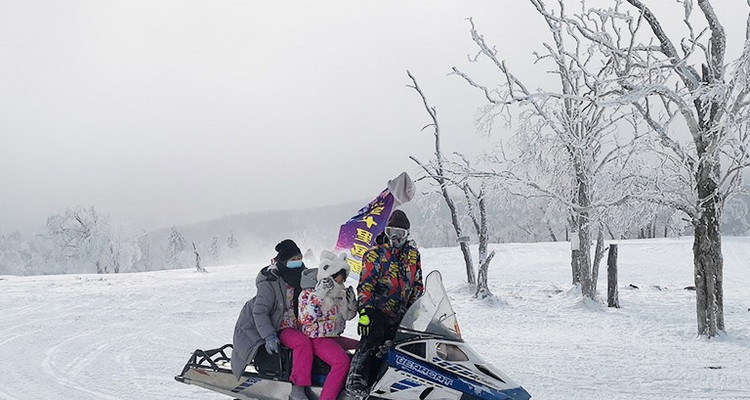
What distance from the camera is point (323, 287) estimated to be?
556cm

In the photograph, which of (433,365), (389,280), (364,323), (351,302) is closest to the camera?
(433,365)

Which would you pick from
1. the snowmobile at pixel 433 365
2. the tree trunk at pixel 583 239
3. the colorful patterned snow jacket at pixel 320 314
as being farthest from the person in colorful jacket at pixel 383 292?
the tree trunk at pixel 583 239

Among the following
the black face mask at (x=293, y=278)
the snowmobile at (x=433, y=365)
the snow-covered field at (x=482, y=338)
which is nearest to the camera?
the snowmobile at (x=433, y=365)

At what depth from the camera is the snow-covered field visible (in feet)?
28.3

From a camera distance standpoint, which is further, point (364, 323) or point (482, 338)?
point (482, 338)

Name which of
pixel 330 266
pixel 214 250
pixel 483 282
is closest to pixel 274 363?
pixel 330 266

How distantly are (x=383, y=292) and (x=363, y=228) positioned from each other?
992cm

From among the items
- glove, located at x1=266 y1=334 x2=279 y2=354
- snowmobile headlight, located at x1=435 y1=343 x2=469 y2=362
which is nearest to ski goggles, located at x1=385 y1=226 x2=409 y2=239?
snowmobile headlight, located at x1=435 y1=343 x2=469 y2=362

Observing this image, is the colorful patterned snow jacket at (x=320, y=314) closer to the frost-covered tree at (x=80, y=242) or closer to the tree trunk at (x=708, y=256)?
the tree trunk at (x=708, y=256)

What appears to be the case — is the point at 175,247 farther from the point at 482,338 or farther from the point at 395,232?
the point at 395,232

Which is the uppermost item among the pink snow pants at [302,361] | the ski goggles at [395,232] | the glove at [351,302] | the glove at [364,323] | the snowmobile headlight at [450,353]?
the ski goggles at [395,232]

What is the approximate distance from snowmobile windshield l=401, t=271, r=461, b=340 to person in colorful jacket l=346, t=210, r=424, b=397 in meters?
0.21

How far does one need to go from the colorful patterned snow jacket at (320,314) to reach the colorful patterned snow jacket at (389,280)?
39 cm

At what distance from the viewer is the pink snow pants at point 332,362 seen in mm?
5477
